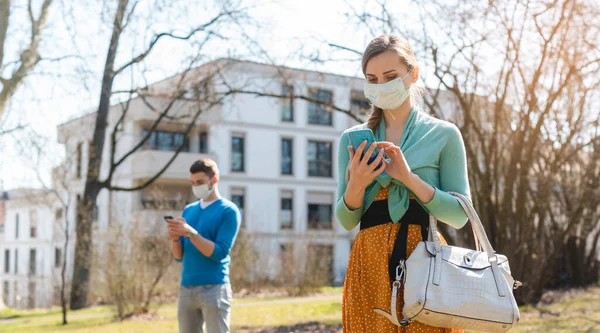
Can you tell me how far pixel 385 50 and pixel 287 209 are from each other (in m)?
43.3

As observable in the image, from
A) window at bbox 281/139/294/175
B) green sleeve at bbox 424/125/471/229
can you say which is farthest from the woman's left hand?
window at bbox 281/139/294/175

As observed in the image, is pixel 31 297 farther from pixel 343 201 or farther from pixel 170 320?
pixel 343 201

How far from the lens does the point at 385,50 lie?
271 centimetres

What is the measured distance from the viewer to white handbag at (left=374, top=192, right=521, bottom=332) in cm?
239

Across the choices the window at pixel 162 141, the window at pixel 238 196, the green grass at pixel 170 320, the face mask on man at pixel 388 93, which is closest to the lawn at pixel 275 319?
the green grass at pixel 170 320

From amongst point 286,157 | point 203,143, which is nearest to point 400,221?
point 203,143

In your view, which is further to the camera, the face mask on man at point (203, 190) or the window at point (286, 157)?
the window at point (286, 157)

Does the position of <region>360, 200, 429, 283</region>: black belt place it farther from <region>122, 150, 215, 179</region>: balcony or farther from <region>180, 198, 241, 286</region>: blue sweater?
<region>122, 150, 215, 179</region>: balcony

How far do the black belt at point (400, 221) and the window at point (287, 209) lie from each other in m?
42.8

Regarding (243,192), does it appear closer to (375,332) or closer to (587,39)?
(587,39)

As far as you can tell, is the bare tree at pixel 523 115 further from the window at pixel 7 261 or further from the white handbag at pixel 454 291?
the window at pixel 7 261

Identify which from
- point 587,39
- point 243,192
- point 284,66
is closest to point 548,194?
point 587,39

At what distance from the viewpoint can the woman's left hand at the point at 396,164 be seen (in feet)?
8.13

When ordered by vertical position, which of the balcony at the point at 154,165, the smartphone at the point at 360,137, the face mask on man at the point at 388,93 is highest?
the balcony at the point at 154,165
